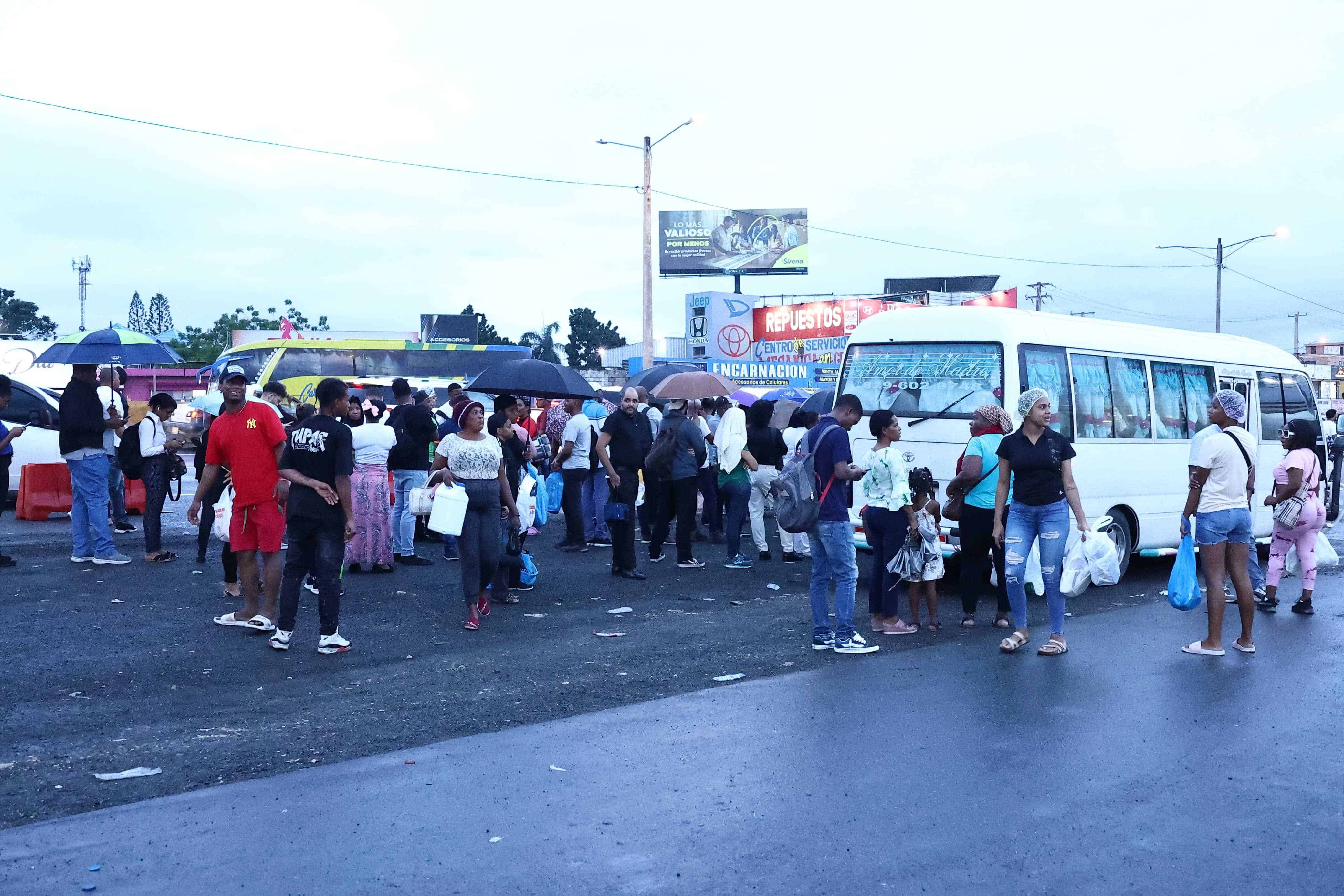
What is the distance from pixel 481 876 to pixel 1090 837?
7.51ft

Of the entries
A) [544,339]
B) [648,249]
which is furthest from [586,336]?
[648,249]

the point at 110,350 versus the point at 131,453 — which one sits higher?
the point at 110,350

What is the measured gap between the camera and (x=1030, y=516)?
8023mm

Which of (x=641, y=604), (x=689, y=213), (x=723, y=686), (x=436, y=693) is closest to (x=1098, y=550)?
(x=723, y=686)

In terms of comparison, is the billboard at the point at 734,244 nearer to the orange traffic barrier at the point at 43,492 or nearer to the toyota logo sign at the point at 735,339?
the toyota logo sign at the point at 735,339

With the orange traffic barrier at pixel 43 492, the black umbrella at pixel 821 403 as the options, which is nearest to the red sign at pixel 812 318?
the black umbrella at pixel 821 403

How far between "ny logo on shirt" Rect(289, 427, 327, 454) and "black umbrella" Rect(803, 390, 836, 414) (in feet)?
25.8

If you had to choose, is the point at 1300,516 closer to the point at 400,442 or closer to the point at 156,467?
the point at 400,442

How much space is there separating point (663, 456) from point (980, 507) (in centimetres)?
391

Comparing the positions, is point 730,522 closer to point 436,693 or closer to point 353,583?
point 353,583

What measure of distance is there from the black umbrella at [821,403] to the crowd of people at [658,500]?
2.21 meters

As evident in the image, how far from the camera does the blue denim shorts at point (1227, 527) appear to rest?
793cm

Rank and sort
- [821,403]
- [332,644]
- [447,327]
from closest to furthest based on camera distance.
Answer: [332,644] → [821,403] → [447,327]

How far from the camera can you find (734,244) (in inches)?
2459
